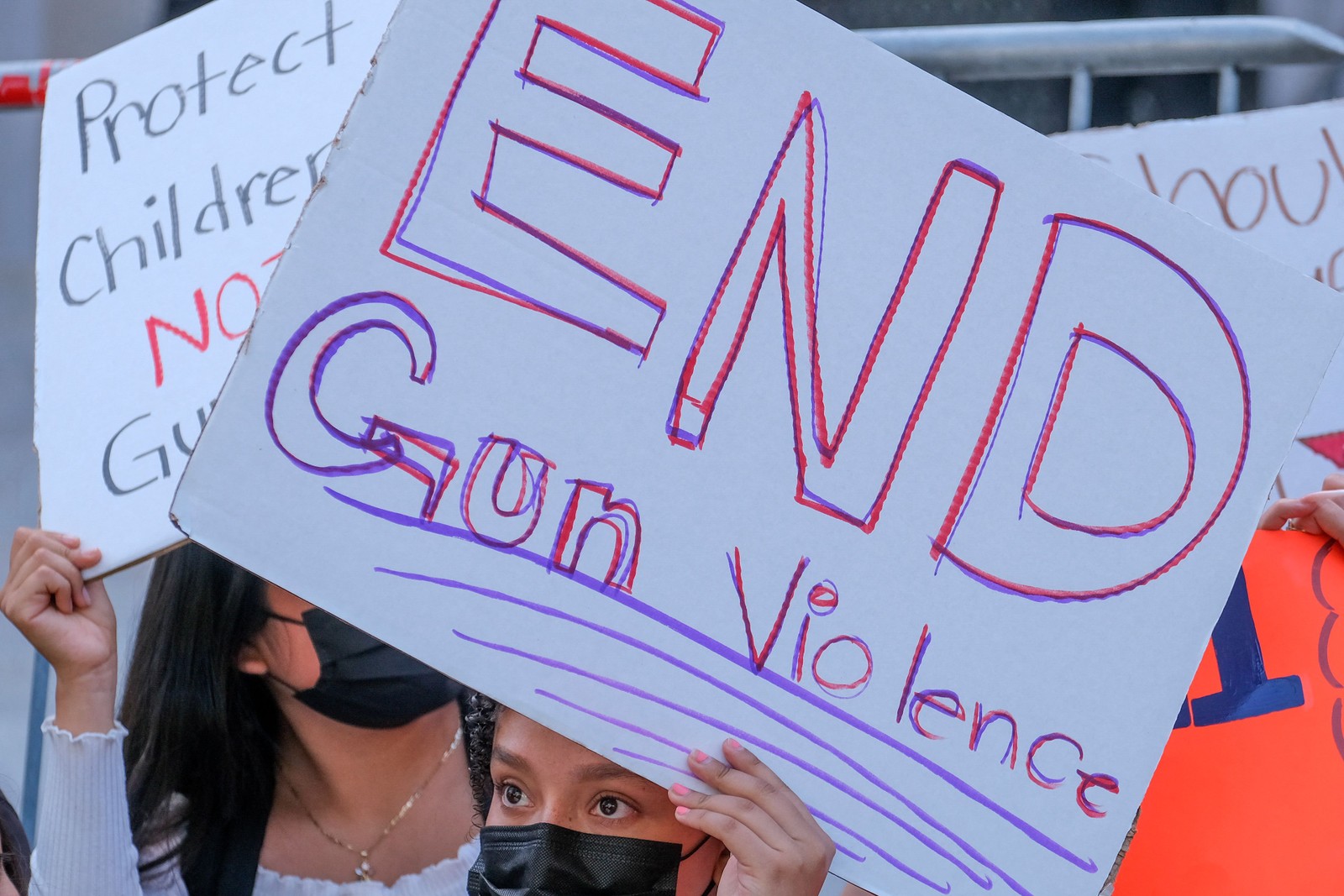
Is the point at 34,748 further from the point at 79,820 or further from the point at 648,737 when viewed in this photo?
the point at 648,737

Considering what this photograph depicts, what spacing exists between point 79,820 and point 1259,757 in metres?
1.45

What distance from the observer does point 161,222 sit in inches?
66.6

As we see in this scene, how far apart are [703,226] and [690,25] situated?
0.19 m

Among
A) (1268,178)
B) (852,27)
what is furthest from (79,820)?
(852,27)

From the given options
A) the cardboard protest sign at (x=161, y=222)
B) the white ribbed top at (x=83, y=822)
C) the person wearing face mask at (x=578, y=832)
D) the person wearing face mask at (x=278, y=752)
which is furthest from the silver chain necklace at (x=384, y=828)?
the cardboard protest sign at (x=161, y=222)

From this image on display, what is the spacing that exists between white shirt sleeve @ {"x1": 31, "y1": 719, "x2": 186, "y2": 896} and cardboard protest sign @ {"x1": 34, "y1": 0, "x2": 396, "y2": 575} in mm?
401

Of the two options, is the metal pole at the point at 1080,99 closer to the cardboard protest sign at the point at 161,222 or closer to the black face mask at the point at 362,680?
the cardboard protest sign at the point at 161,222

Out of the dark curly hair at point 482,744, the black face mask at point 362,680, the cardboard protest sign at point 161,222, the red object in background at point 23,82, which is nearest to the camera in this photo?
the cardboard protest sign at point 161,222

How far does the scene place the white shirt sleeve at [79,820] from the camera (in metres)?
1.79

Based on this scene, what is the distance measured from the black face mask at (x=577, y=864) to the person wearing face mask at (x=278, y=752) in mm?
662

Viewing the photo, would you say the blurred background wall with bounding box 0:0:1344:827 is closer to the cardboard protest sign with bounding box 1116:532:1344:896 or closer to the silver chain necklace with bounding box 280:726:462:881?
the silver chain necklace with bounding box 280:726:462:881

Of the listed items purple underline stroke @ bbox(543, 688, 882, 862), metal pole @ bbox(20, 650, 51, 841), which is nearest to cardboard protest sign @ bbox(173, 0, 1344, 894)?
purple underline stroke @ bbox(543, 688, 882, 862)

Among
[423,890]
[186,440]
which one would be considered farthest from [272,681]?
[186,440]

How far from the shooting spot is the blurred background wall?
11.5ft
